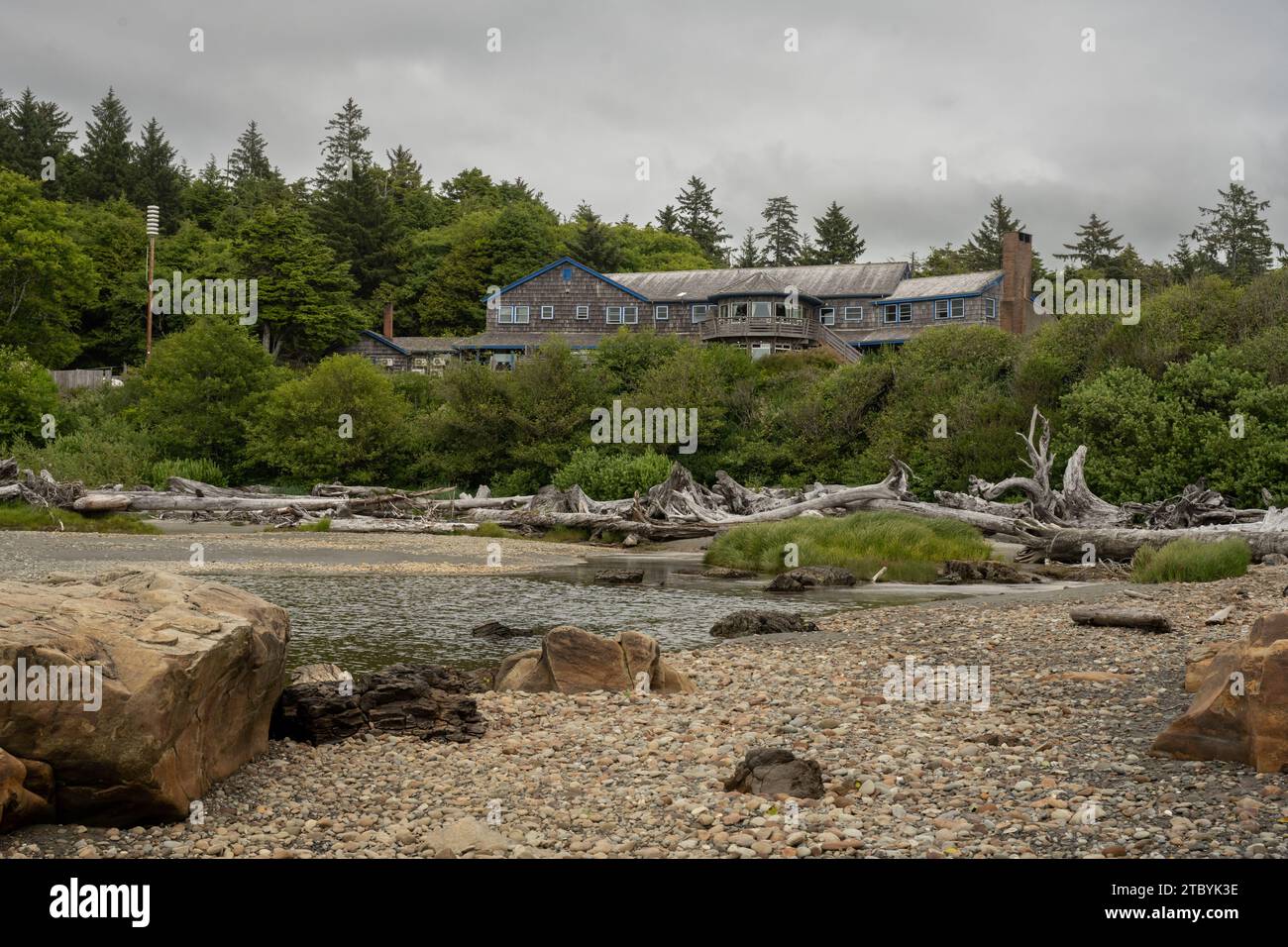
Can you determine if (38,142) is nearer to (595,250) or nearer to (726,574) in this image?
(595,250)

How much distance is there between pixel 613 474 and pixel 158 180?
7124 cm

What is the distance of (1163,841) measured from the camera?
246 inches

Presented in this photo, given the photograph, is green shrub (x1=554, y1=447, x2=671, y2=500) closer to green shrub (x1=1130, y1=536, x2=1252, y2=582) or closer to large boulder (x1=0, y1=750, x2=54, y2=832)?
green shrub (x1=1130, y1=536, x2=1252, y2=582)

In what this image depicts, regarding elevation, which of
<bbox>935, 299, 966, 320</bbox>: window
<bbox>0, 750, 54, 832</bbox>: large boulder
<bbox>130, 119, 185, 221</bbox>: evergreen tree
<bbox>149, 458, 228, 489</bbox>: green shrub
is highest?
<bbox>130, 119, 185, 221</bbox>: evergreen tree

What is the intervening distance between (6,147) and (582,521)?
8112cm

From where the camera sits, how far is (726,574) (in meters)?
27.0

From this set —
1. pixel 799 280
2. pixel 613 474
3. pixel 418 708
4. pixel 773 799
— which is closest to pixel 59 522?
pixel 613 474

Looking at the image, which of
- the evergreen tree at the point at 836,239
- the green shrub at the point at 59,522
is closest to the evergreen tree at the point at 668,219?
the evergreen tree at the point at 836,239

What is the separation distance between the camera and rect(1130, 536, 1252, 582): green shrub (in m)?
21.2
